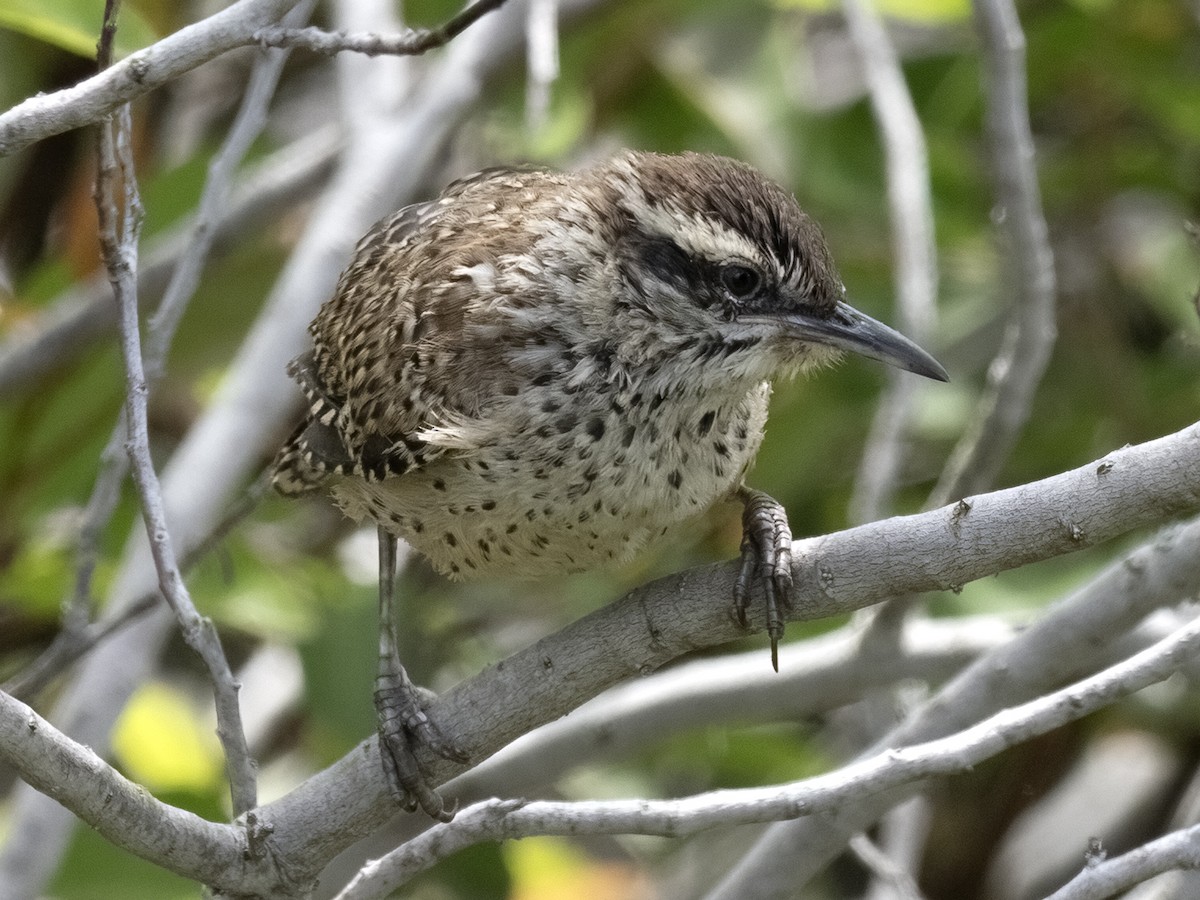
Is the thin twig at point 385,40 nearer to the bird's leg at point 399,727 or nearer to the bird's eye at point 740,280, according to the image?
the bird's eye at point 740,280

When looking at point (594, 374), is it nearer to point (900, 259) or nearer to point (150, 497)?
point (150, 497)

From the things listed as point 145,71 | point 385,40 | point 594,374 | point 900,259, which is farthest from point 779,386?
point 145,71

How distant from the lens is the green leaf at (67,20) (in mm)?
3383

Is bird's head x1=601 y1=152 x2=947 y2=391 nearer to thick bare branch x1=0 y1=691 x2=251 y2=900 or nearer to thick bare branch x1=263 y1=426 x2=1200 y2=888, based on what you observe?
thick bare branch x1=263 y1=426 x2=1200 y2=888

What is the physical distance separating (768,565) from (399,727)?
2.70ft

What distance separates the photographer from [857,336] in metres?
2.96

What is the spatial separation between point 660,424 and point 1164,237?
145 inches

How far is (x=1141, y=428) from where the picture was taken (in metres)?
4.89

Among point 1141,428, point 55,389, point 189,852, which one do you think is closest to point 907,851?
point 1141,428

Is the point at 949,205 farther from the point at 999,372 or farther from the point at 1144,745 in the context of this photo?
the point at 1144,745

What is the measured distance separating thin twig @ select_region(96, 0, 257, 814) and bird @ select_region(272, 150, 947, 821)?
0.31 meters

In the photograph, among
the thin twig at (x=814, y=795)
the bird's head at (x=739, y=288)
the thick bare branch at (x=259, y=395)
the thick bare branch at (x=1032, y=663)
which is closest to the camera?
the thin twig at (x=814, y=795)

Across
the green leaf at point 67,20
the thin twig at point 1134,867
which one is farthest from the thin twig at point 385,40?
the thin twig at point 1134,867

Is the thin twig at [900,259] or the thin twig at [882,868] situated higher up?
the thin twig at [900,259]
